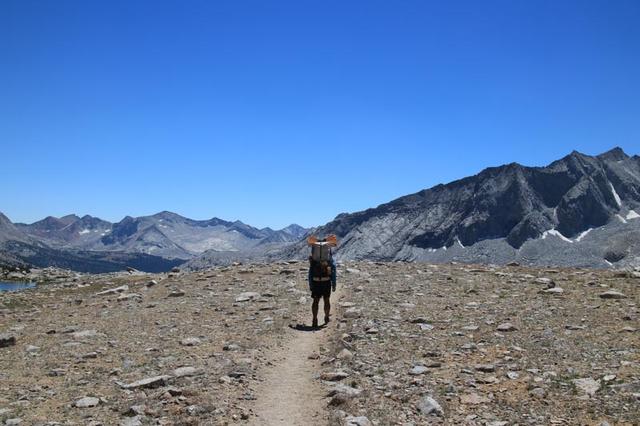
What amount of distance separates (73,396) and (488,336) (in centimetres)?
1197

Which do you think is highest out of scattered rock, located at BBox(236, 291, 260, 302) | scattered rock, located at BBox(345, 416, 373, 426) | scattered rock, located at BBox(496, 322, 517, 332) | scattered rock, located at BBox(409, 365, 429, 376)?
scattered rock, located at BBox(236, 291, 260, 302)

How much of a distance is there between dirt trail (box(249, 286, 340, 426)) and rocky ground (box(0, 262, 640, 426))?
0.07 meters

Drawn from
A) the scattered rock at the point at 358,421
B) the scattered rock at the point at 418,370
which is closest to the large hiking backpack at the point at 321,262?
the scattered rock at the point at 418,370

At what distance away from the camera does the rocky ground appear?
1123cm

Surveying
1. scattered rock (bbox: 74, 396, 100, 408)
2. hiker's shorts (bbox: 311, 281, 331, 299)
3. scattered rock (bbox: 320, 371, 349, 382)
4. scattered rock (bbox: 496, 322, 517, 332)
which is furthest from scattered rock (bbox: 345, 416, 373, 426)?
hiker's shorts (bbox: 311, 281, 331, 299)

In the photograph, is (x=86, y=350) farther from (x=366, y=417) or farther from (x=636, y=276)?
(x=636, y=276)

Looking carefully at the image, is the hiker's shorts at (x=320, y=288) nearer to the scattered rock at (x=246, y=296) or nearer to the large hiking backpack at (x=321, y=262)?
the large hiking backpack at (x=321, y=262)

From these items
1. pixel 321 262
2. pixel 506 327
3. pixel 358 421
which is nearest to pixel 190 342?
pixel 321 262

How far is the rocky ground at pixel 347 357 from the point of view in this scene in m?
11.2

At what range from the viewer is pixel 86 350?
16.3m

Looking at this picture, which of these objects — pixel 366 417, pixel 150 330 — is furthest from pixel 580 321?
pixel 150 330

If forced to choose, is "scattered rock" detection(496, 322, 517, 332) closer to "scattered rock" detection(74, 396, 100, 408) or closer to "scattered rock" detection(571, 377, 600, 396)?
"scattered rock" detection(571, 377, 600, 396)

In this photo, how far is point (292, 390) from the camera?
43.4ft

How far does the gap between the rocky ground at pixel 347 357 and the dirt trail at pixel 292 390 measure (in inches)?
2.6
